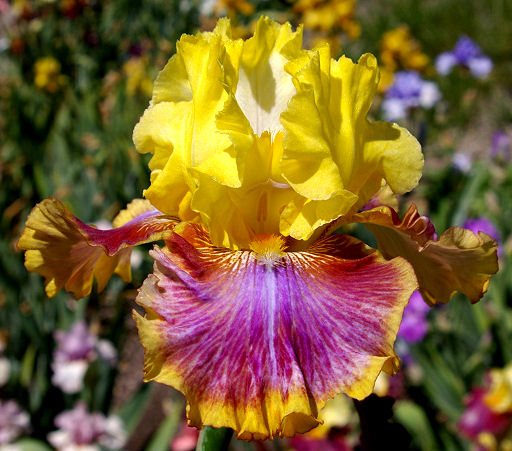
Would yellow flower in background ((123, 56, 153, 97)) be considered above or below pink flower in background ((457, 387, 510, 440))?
above

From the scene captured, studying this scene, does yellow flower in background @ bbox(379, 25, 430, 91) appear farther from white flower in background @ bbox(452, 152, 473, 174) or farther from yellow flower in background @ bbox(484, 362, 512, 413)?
yellow flower in background @ bbox(484, 362, 512, 413)

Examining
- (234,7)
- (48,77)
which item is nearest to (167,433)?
(48,77)

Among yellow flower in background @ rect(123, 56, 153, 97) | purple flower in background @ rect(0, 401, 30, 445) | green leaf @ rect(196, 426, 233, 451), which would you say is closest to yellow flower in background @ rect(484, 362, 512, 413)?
green leaf @ rect(196, 426, 233, 451)

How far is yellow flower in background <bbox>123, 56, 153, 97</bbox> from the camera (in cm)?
323

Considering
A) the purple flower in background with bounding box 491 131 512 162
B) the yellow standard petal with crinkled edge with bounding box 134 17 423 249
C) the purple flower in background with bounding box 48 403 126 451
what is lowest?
the purple flower in background with bounding box 491 131 512 162

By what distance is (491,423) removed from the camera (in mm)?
1395

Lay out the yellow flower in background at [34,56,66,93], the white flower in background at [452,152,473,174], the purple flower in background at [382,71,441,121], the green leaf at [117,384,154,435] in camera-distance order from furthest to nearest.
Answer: the yellow flower in background at [34,56,66,93] < the purple flower in background at [382,71,441,121] < the white flower in background at [452,152,473,174] < the green leaf at [117,384,154,435]

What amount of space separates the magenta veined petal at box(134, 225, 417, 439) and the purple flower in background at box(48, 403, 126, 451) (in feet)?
3.50

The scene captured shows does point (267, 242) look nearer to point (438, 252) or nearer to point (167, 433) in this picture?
point (438, 252)

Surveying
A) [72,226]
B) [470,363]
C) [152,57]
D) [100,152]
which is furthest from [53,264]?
[152,57]

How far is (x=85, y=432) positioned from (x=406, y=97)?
93.2 inches

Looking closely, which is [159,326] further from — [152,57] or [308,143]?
[152,57]

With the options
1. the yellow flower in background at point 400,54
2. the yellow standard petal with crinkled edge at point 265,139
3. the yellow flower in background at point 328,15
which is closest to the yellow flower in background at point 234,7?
the yellow flower in background at point 328,15

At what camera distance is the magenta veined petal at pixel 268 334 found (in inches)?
20.9
